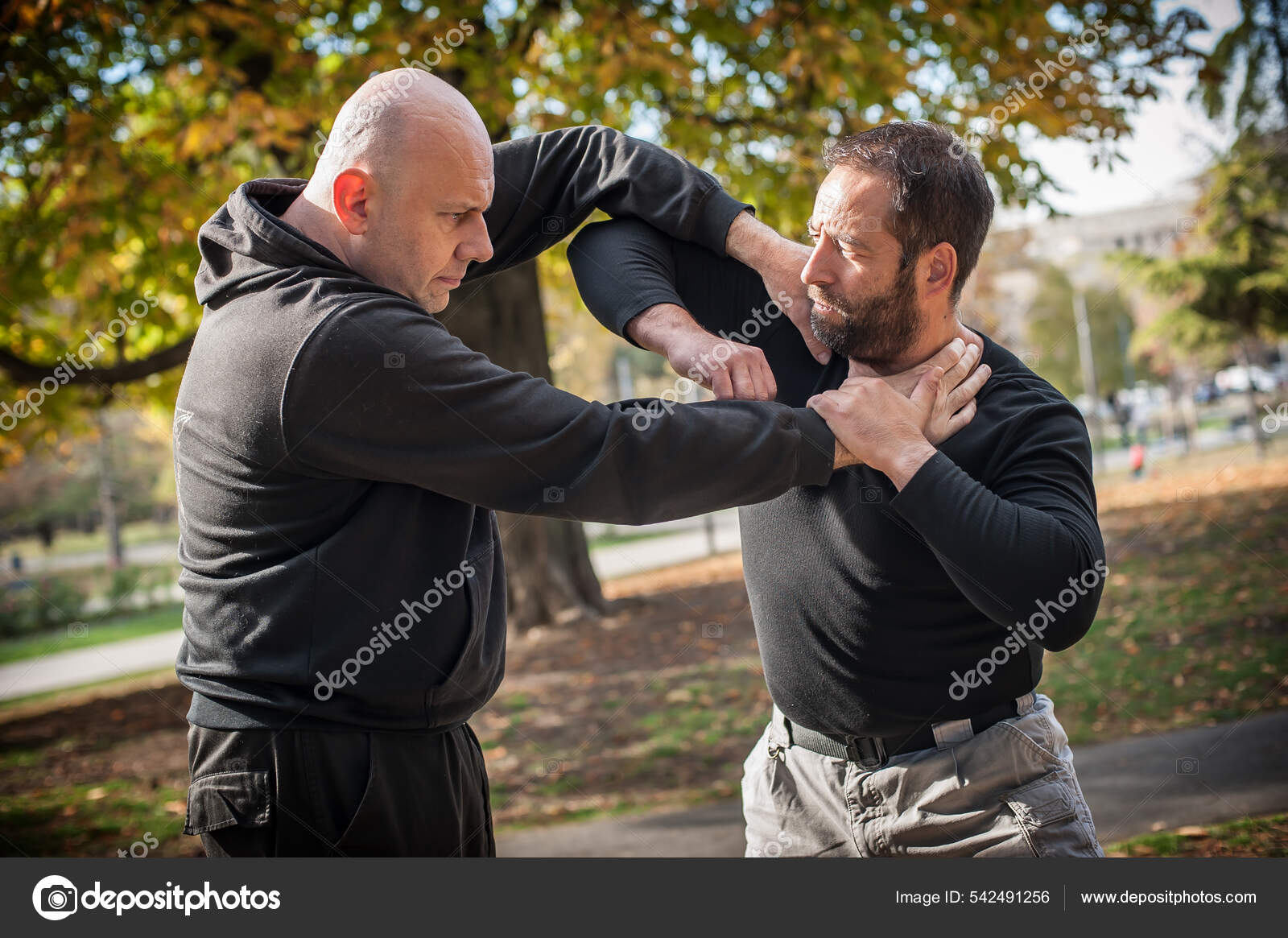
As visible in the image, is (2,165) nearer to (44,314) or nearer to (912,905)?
(44,314)

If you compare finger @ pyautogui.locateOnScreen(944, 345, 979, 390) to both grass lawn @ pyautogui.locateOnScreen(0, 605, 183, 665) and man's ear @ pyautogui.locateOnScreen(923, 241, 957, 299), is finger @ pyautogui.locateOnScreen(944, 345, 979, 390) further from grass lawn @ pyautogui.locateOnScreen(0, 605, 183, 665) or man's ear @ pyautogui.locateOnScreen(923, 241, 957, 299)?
grass lawn @ pyautogui.locateOnScreen(0, 605, 183, 665)

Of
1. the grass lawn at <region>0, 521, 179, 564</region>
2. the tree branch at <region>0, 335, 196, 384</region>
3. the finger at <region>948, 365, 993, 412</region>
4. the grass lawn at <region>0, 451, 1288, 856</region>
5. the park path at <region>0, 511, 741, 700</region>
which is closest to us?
the finger at <region>948, 365, 993, 412</region>

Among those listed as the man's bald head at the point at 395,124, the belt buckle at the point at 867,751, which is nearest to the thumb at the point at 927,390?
the belt buckle at the point at 867,751

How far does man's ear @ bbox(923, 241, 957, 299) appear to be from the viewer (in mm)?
2395

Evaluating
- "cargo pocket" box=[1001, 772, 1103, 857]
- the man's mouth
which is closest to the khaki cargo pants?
"cargo pocket" box=[1001, 772, 1103, 857]

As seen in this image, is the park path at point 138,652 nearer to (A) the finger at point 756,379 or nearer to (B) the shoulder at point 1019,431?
(A) the finger at point 756,379

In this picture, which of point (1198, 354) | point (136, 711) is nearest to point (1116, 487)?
point (1198, 354)

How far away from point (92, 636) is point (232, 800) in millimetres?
18568

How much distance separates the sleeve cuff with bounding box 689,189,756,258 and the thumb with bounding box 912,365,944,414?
68cm

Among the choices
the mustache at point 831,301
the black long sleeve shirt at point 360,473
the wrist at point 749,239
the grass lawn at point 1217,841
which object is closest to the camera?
the black long sleeve shirt at point 360,473

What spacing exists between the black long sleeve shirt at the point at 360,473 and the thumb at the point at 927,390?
0.25 m

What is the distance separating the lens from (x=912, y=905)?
7.54ft

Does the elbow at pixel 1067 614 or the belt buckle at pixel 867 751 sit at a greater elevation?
the elbow at pixel 1067 614

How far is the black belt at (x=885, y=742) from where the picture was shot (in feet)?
7.72
